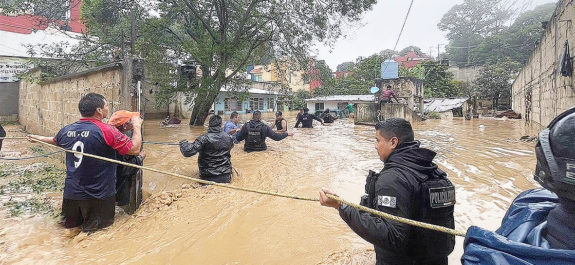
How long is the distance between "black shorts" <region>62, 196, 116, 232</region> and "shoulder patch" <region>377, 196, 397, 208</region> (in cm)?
299

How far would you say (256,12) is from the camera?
1452 cm

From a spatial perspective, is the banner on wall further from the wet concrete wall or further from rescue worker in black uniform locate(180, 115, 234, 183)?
rescue worker in black uniform locate(180, 115, 234, 183)

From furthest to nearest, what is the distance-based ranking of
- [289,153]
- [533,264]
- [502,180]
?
1. [289,153]
2. [502,180]
3. [533,264]

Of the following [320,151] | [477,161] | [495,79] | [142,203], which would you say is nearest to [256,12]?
[320,151]

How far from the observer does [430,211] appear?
185cm

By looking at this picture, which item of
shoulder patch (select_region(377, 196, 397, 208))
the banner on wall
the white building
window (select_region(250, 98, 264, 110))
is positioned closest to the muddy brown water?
shoulder patch (select_region(377, 196, 397, 208))

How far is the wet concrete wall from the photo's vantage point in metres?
17.6

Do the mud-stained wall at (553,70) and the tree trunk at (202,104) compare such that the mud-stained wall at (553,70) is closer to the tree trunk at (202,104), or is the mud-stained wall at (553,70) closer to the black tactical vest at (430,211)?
the black tactical vest at (430,211)

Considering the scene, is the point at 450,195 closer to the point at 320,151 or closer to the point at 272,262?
the point at 272,262

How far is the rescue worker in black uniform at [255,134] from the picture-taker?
25.4 ft

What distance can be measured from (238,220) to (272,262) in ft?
3.62

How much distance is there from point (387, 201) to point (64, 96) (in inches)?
331

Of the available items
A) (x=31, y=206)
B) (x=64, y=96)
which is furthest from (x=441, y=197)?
(x=64, y=96)

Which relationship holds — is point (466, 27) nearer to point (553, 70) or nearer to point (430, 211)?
point (553, 70)
